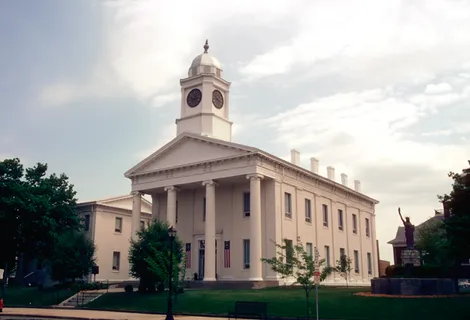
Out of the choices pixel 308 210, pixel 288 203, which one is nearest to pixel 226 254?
pixel 288 203

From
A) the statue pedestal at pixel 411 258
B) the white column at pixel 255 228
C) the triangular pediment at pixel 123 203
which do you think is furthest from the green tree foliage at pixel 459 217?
the triangular pediment at pixel 123 203

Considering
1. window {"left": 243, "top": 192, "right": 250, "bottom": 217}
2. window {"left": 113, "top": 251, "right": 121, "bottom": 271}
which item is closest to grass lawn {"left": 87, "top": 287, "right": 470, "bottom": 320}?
window {"left": 243, "top": 192, "right": 250, "bottom": 217}

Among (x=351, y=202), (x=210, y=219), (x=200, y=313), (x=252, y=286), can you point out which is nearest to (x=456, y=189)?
(x=200, y=313)

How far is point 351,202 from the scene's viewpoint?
2229 inches

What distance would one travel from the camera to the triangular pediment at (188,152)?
139ft

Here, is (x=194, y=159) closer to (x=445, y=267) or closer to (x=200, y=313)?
(x=200, y=313)

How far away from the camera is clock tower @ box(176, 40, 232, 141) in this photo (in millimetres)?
47500

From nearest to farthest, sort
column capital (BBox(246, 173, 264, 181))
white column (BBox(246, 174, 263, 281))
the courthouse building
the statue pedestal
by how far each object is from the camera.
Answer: the statue pedestal < white column (BBox(246, 174, 263, 281)) < column capital (BBox(246, 173, 264, 181)) < the courthouse building

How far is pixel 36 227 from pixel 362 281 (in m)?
32.6

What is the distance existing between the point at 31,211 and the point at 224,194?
16.1 m

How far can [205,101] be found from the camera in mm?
47938

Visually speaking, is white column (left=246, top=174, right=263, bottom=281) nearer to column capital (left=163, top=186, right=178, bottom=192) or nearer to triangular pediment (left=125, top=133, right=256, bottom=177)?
triangular pediment (left=125, top=133, right=256, bottom=177)

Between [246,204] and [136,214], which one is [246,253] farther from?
[136,214]

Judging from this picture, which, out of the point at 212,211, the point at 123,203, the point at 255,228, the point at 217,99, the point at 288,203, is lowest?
the point at 255,228
